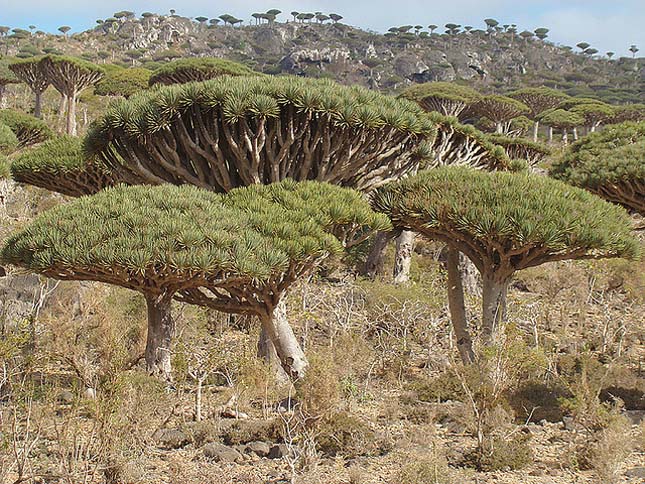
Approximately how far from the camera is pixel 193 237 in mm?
5434

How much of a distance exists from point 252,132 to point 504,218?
2.83 m

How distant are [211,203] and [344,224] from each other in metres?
1.37

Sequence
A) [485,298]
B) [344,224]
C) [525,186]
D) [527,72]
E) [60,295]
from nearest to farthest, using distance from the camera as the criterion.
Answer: [344,224], [525,186], [485,298], [60,295], [527,72]

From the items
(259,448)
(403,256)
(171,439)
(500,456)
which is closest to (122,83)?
(403,256)

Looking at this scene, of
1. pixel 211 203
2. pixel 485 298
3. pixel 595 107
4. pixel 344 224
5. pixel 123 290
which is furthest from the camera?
pixel 595 107

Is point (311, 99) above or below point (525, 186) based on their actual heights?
above

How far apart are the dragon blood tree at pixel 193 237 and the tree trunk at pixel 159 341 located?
0.29 metres

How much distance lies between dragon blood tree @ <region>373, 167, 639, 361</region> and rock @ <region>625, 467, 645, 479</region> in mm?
2232

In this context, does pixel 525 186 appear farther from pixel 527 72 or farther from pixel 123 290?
pixel 527 72

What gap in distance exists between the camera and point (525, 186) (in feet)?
23.4

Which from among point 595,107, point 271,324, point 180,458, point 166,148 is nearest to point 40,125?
point 166,148

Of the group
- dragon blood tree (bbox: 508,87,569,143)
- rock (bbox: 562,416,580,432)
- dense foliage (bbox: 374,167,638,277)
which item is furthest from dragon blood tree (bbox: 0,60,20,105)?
rock (bbox: 562,416,580,432)

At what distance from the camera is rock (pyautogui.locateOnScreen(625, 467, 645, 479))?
17.0ft

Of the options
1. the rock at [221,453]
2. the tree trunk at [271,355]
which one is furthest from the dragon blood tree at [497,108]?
the rock at [221,453]
